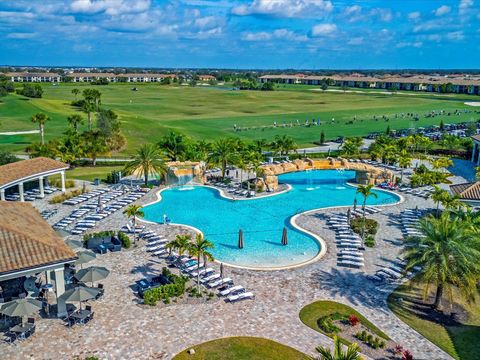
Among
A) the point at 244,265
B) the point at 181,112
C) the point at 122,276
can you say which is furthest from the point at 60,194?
the point at 181,112

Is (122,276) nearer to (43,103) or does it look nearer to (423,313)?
(423,313)

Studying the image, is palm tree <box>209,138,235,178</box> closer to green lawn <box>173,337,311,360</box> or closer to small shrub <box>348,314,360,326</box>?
small shrub <box>348,314,360,326</box>

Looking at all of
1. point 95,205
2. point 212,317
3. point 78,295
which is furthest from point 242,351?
point 95,205

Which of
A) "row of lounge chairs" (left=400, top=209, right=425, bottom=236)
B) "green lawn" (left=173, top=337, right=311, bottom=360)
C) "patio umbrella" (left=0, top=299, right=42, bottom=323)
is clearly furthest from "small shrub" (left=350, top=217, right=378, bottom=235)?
"patio umbrella" (left=0, top=299, right=42, bottom=323)

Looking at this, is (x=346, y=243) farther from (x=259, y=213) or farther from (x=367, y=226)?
(x=259, y=213)

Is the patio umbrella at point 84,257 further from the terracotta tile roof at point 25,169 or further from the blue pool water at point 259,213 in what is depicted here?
the terracotta tile roof at point 25,169

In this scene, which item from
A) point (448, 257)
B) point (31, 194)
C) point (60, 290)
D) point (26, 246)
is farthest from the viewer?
point (31, 194)
